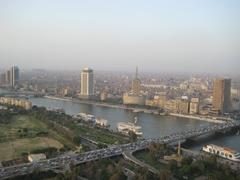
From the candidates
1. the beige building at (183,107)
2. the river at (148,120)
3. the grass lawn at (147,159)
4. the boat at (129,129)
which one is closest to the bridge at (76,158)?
the grass lawn at (147,159)

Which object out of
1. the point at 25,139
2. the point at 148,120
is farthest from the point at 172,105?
the point at 25,139

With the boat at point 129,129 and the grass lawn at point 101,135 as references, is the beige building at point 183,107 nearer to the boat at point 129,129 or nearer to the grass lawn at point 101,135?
the boat at point 129,129

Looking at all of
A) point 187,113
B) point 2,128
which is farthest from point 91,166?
point 187,113

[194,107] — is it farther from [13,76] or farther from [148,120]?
[13,76]

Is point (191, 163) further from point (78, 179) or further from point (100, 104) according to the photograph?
point (100, 104)

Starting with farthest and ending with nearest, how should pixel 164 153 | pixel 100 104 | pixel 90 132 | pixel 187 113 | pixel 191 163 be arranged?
pixel 100 104
pixel 187 113
pixel 90 132
pixel 164 153
pixel 191 163

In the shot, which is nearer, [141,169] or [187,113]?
[141,169]

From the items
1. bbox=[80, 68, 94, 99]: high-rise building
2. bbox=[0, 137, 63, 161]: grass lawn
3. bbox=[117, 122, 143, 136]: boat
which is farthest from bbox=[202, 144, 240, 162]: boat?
bbox=[80, 68, 94, 99]: high-rise building
